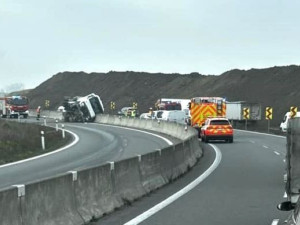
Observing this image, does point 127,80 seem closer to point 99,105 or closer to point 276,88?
point 276,88

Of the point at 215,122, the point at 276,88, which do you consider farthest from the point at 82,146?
the point at 276,88

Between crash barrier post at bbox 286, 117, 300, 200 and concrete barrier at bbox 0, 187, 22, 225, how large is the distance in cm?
550

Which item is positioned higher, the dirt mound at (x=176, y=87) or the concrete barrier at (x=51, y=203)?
the dirt mound at (x=176, y=87)

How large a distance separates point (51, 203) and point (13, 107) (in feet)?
238

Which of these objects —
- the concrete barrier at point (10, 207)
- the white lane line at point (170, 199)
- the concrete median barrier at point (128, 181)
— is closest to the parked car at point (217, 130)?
the white lane line at point (170, 199)

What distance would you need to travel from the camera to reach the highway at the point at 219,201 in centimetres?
1126

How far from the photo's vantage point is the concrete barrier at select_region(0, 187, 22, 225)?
286 inches

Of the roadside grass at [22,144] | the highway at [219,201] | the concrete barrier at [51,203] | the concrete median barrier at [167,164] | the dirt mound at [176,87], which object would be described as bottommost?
the roadside grass at [22,144]

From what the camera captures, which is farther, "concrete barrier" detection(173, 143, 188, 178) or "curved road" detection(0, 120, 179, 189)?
"curved road" detection(0, 120, 179, 189)

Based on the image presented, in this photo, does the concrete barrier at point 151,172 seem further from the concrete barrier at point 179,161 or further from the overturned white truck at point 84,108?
the overturned white truck at point 84,108

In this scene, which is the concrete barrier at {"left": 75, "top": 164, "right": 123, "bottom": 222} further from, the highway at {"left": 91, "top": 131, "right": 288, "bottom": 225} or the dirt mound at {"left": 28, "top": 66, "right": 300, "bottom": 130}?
the dirt mound at {"left": 28, "top": 66, "right": 300, "bottom": 130}

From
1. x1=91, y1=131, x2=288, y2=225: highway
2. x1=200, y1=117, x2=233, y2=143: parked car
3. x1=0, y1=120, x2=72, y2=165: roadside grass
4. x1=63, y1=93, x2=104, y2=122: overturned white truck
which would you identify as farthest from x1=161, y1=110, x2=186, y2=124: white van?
x1=91, y1=131, x2=288, y2=225: highway

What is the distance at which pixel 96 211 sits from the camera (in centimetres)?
1120

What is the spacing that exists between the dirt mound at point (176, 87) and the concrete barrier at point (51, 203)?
7013 centimetres
